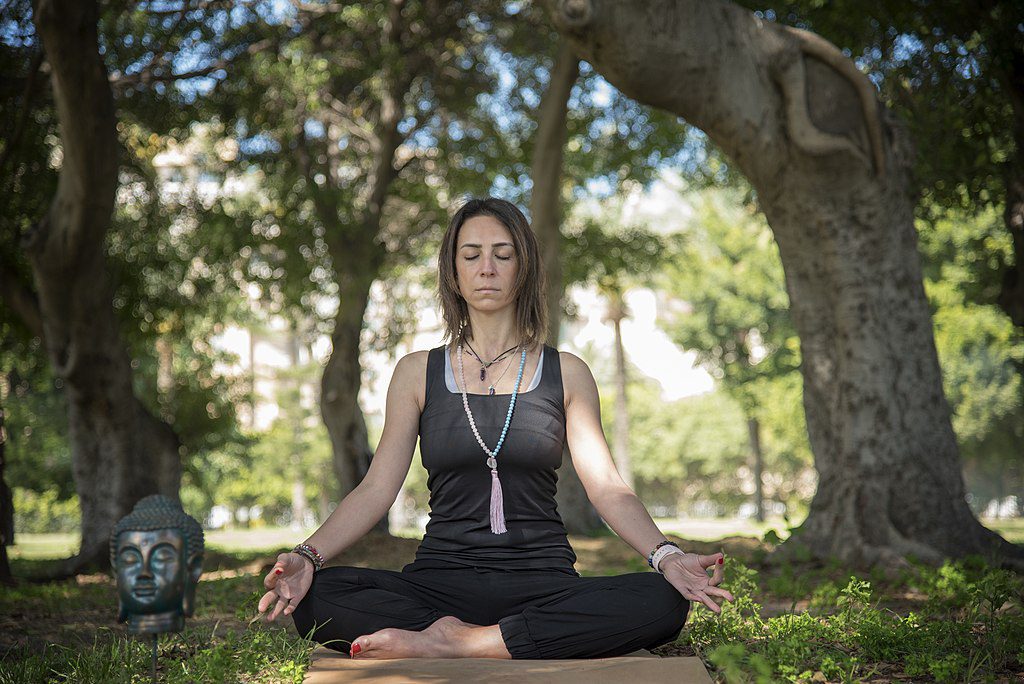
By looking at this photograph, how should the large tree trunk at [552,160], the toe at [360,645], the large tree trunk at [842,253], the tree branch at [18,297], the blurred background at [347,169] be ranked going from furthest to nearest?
the large tree trunk at [552,160]
the tree branch at [18,297]
the blurred background at [347,169]
the large tree trunk at [842,253]
the toe at [360,645]

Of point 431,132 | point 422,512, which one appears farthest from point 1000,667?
point 422,512

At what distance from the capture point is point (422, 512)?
2174 inches

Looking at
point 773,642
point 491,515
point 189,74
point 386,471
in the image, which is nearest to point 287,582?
point 386,471

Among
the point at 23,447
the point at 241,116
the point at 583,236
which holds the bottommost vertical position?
the point at 23,447

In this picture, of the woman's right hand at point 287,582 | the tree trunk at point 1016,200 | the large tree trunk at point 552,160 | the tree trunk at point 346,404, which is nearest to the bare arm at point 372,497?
the woman's right hand at point 287,582

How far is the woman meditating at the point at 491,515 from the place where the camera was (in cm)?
365

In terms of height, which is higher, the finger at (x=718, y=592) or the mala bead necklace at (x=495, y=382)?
the mala bead necklace at (x=495, y=382)

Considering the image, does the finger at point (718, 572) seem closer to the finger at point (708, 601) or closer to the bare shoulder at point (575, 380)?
the finger at point (708, 601)

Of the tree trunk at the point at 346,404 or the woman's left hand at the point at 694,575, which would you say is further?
the tree trunk at the point at 346,404

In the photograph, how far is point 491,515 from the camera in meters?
3.94

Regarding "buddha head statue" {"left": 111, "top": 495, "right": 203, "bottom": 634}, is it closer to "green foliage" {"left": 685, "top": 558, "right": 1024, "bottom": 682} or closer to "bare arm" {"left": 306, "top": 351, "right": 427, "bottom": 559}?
"bare arm" {"left": 306, "top": 351, "right": 427, "bottom": 559}

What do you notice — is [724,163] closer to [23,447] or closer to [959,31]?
[959,31]

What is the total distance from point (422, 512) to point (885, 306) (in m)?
49.1

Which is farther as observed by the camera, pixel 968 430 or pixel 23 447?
pixel 968 430
